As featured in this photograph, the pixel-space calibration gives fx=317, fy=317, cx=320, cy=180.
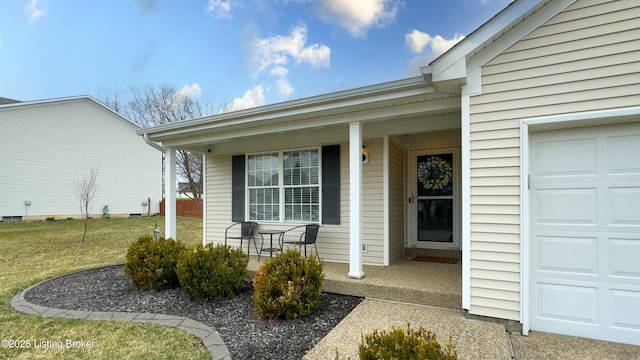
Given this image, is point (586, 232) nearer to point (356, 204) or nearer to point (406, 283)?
point (406, 283)

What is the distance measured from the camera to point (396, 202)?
18.0ft

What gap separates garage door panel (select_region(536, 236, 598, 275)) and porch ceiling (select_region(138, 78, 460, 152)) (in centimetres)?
169

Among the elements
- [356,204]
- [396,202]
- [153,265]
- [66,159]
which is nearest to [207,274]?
[153,265]

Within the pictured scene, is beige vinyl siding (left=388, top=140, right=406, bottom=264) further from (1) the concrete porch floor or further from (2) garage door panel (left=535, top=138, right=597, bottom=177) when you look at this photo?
(2) garage door panel (left=535, top=138, right=597, bottom=177)

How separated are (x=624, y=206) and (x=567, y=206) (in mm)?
387

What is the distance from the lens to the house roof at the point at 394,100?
2891 millimetres

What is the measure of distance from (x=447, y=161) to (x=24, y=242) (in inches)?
421

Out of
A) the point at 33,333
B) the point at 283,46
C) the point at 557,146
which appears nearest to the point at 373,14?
the point at 283,46

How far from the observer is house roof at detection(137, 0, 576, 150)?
2891 mm

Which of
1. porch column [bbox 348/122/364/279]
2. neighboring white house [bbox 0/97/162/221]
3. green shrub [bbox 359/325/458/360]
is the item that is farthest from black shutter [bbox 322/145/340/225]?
neighboring white house [bbox 0/97/162/221]

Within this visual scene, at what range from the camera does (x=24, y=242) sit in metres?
8.43

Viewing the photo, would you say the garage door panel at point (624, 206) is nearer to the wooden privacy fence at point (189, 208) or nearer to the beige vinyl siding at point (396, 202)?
the beige vinyl siding at point (396, 202)

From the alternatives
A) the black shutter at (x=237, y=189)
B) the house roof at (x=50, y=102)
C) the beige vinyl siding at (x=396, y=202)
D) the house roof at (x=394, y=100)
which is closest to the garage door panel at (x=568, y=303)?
the house roof at (x=394, y=100)

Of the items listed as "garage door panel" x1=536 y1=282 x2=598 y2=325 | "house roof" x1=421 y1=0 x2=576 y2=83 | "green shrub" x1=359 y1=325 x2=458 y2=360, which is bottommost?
"garage door panel" x1=536 y1=282 x2=598 y2=325
